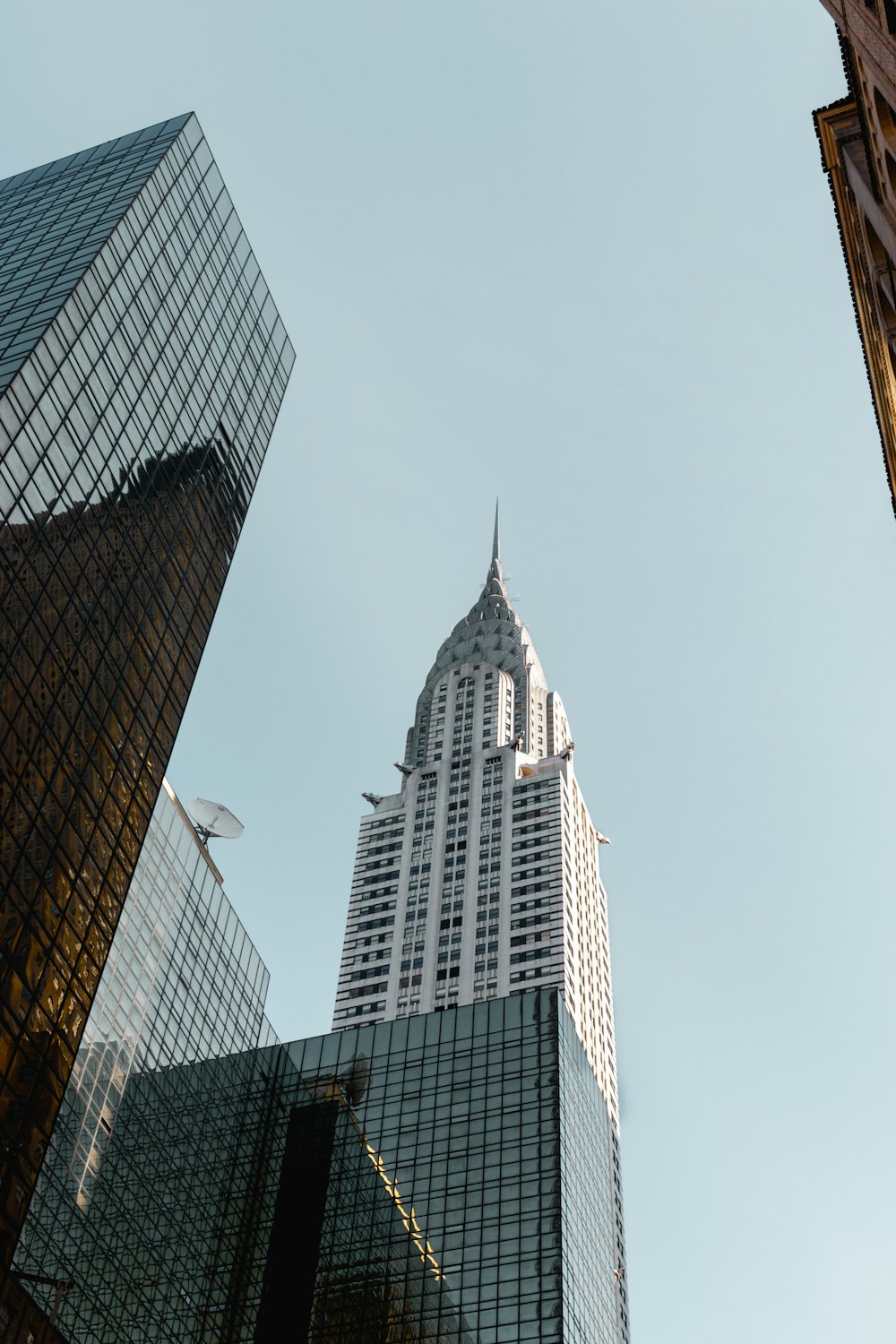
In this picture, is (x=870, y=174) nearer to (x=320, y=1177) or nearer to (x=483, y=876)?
(x=320, y=1177)

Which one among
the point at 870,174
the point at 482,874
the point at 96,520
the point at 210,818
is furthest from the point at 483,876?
the point at 870,174

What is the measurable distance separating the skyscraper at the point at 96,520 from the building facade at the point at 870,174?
1418 inches

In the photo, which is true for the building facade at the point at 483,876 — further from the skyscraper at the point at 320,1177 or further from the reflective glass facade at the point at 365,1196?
the skyscraper at the point at 320,1177

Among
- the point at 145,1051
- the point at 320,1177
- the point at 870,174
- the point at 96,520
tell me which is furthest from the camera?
the point at 320,1177

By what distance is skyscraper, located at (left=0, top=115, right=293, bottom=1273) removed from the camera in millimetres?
57312

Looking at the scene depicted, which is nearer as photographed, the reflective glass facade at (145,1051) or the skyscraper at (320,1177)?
the reflective glass facade at (145,1051)

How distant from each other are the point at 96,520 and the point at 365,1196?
54471 millimetres

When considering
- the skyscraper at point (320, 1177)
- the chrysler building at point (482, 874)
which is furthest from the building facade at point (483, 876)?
the skyscraper at point (320, 1177)

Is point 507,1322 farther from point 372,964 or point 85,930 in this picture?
point 372,964

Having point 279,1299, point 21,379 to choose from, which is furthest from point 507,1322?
point 21,379

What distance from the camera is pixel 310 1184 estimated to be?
99500 millimetres

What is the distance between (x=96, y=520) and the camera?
68.6 m

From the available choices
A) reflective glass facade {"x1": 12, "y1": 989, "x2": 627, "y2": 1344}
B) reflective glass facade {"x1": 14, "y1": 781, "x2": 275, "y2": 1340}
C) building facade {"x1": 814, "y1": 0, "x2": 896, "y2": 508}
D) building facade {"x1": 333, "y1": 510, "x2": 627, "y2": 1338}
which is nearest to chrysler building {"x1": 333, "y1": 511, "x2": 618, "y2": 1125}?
building facade {"x1": 333, "y1": 510, "x2": 627, "y2": 1338}

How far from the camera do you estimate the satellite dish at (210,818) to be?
107500 millimetres
